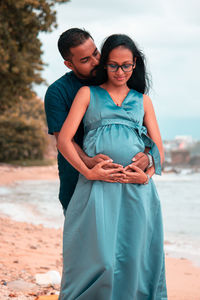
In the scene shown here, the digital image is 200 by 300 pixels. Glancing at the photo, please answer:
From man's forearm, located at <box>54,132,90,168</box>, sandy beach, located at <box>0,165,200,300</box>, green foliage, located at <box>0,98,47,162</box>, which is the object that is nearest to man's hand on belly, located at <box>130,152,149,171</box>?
man's forearm, located at <box>54,132,90,168</box>

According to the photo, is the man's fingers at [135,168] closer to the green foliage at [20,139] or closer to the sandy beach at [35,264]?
the sandy beach at [35,264]

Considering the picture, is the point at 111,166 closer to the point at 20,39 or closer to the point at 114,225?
the point at 114,225

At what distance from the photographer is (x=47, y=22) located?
1366 cm

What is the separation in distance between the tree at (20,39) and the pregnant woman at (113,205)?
35.2 ft

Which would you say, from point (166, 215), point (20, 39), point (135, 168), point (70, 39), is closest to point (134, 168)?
point (135, 168)

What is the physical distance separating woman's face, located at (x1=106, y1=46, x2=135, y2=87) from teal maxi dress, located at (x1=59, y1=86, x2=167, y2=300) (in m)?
0.12

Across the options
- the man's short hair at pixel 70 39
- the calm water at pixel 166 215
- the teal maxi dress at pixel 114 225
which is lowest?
the calm water at pixel 166 215

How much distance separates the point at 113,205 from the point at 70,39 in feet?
3.55

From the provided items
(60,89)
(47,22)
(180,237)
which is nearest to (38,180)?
(47,22)

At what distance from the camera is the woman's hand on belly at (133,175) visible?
94.8 inches

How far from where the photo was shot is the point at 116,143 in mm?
2447

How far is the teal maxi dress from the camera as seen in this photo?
2.38 metres

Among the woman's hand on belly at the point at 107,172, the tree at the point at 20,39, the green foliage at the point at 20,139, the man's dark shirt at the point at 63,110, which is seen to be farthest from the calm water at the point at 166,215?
the green foliage at the point at 20,139

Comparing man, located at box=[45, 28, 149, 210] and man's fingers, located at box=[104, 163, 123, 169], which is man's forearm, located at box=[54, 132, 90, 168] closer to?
man, located at box=[45, 28, 149, 210]
